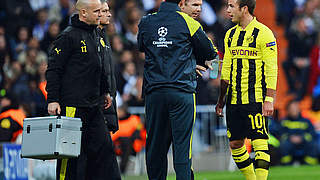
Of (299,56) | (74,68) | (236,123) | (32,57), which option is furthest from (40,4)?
(74,68)

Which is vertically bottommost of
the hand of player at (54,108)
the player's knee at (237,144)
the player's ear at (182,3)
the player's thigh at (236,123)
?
the player's knee at (237,144)

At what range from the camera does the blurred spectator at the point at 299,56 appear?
21219mm

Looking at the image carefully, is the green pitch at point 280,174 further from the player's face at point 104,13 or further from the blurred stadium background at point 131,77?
the player's face at point 104,13

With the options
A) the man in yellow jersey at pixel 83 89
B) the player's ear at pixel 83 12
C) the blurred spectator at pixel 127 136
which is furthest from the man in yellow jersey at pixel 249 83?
the blurred spectator at pixel 127 136

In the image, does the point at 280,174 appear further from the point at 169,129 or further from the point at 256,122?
the point at 169,129

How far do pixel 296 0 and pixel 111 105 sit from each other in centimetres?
1432

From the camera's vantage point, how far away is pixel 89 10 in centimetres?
852

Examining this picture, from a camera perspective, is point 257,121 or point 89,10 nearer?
point 89,10

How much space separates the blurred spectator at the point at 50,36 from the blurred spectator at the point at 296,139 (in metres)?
5.68

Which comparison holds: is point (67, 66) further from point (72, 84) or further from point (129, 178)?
point (129, 178)

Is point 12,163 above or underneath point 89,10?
underneath

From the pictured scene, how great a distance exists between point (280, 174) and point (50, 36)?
18.8 ft

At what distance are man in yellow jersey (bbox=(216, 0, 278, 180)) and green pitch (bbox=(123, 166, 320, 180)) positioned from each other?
4272mm

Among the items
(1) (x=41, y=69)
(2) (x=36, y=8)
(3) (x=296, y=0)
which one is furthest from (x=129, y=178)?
(3) (x=296, y=0)
